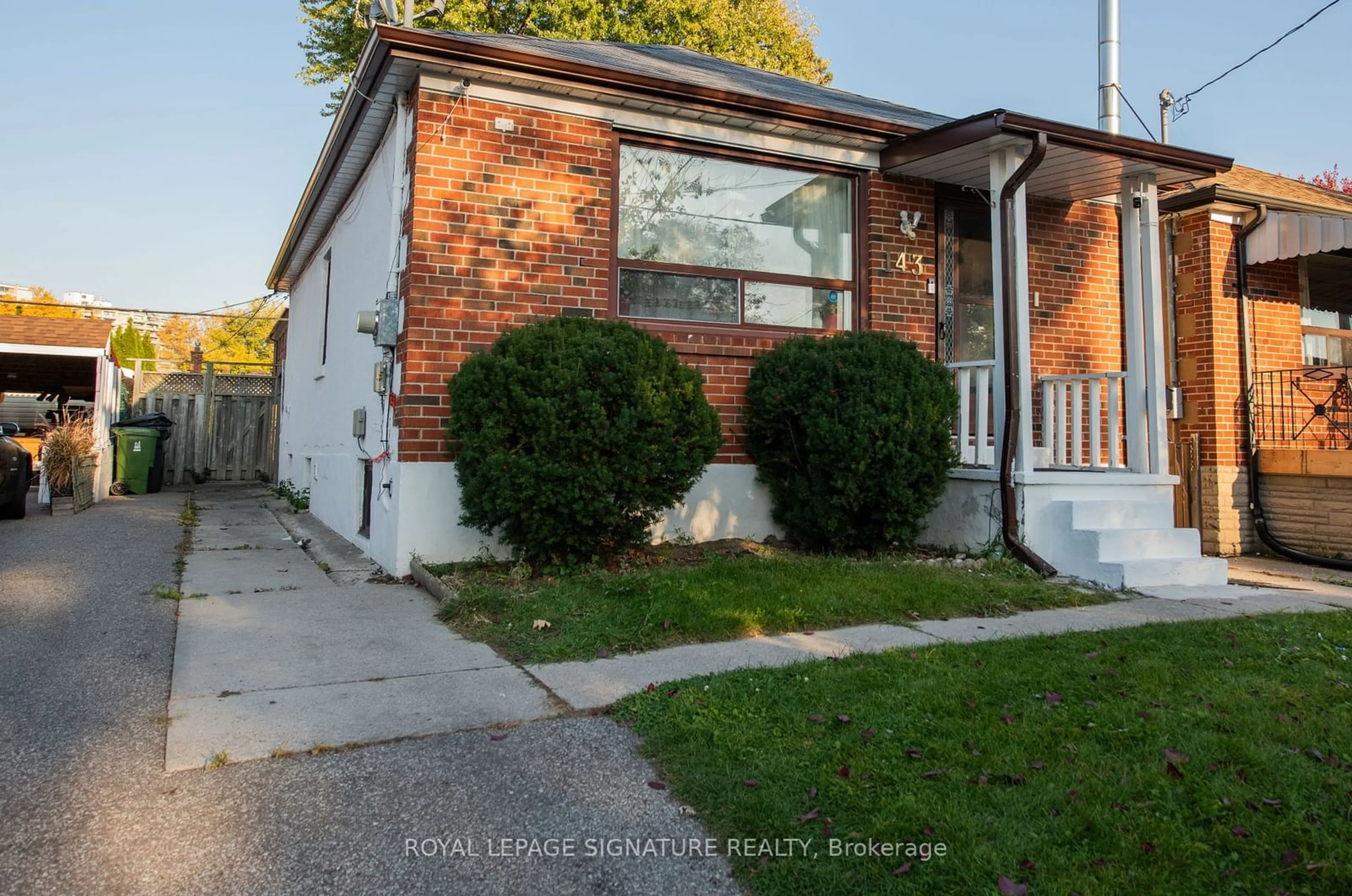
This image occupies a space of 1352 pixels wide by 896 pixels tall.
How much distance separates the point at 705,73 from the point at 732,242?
208cm

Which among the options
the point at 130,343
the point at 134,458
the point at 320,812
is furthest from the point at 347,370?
the point at 130,343

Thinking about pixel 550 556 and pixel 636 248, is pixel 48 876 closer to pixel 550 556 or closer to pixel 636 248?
pixel 550 556

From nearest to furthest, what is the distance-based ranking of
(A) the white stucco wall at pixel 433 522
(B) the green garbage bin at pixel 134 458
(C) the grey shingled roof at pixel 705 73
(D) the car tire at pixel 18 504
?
(A) the white stucco wall at pixel 433 522
(C) the grey shingled roof at pixel 705 73
(D) the car tire at pixel 18 504
(B) the green garbage bin at pixel 134 458

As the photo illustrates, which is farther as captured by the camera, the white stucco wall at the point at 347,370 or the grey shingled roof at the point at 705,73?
the white stucco wall at the point at 347,370

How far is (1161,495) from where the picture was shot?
692cm

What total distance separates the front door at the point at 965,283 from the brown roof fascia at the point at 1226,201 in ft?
6.83

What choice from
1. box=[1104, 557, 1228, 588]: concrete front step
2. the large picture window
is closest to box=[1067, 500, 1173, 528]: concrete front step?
box=[1104, 557, 1228, 588]: concrete front step

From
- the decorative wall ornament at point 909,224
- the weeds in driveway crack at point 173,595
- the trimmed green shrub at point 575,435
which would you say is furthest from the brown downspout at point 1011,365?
the weeds in driveway crack at point 173,595

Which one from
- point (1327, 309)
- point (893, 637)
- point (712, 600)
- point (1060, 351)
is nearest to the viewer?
point (893, 637)

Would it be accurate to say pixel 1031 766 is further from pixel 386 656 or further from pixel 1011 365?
pixel 1011 365

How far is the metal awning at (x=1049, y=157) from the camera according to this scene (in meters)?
6.61

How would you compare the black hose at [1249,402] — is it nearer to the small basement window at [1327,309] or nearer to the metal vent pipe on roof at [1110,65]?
the small basement window at [1327,309]

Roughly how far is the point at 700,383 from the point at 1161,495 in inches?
157

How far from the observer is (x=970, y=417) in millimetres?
7676
